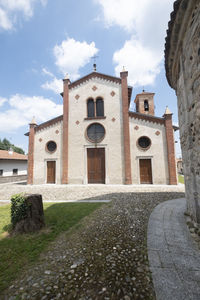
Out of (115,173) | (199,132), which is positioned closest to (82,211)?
(199,132)

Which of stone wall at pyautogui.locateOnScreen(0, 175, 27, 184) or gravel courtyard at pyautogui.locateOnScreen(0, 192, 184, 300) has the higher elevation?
stone wall at pyautogui.locateOnScreen(0, 175, 27, 184)

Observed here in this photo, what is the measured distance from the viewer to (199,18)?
3236 millimetres

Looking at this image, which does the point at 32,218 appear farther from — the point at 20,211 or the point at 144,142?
the point at 144,142

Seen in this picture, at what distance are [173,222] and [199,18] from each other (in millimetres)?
5604

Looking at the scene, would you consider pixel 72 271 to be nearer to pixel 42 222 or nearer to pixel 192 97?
pixel 42 222

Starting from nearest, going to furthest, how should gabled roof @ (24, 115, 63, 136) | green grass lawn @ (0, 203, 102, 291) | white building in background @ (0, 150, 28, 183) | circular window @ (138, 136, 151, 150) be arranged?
green grass lawn @ (0, 203, 102, 291)
circular window @ (138, 136, 151, 150)
gabled roof @ (24, 115, 63, 136)
white building in background @ (0, 150, 28, 183)

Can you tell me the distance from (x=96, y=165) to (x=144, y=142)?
5.50 m

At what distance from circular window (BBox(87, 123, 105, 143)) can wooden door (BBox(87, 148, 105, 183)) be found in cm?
114

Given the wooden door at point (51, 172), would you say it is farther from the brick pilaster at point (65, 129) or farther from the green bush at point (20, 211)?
the green bush at point (20, 211)

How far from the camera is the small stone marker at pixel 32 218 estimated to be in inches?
148

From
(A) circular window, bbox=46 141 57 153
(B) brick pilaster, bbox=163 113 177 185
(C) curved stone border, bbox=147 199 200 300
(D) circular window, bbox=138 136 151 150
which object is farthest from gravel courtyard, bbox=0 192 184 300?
(A) circular window, bbox=46 141 57 153

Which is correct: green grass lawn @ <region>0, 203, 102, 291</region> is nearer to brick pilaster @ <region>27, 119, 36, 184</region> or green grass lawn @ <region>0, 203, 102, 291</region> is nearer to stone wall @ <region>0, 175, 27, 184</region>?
brick pilaster @ <region>27, 119, 36, 184</region>

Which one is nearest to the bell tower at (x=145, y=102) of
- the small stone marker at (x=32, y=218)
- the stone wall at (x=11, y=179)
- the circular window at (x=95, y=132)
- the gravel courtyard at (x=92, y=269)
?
the circular window at (x=95, y=132)

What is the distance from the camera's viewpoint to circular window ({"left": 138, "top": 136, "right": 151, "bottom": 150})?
1307 centimetres
